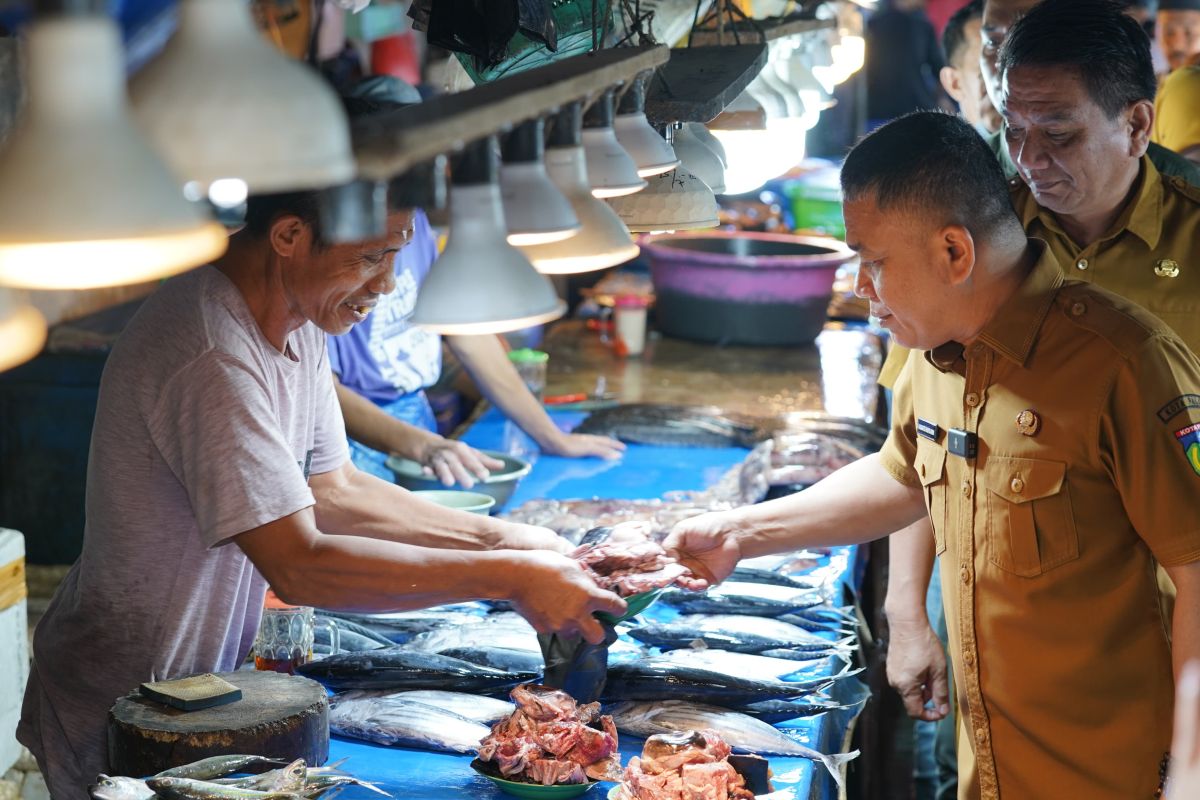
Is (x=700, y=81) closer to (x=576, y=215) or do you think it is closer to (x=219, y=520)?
(x=576, y=215)

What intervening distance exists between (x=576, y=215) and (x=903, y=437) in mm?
1304

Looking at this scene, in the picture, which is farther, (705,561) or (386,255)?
(705,561)

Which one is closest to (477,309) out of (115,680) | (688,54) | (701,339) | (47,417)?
(115,680)

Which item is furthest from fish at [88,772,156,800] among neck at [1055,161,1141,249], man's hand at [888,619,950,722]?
neck at [1055,161,1141,249]

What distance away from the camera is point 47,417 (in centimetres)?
659

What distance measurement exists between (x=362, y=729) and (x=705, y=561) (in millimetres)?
1141

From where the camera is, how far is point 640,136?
3.02 meters

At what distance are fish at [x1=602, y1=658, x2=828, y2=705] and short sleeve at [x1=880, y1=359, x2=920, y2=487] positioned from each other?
26.6 inches

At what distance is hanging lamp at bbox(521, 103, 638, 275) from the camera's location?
2551mm

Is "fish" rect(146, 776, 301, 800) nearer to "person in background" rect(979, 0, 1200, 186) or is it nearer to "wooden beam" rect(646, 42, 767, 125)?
"wooden beam" rect(646, 42, 767, 125)

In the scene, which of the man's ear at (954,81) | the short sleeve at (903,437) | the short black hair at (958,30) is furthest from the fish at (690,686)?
the short black hair at (958,30)

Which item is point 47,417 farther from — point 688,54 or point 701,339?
point 688,54

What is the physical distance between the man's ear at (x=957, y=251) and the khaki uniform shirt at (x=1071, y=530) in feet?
0.58

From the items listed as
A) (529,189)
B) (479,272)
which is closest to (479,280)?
(479,272)
